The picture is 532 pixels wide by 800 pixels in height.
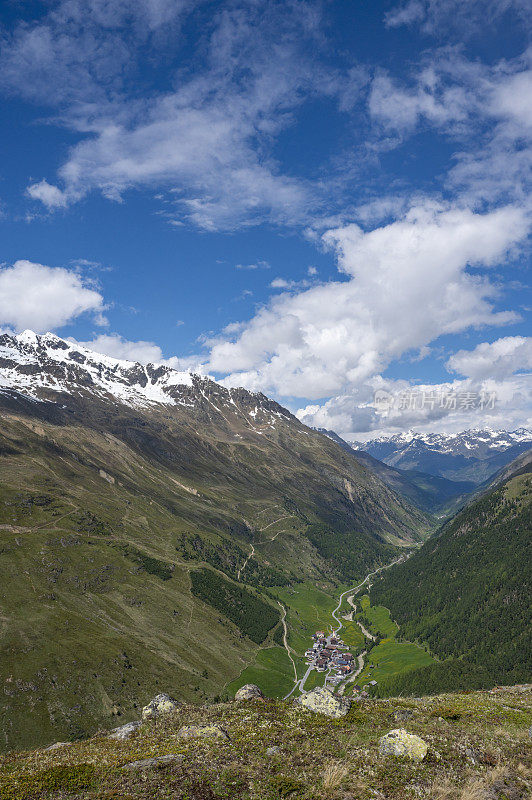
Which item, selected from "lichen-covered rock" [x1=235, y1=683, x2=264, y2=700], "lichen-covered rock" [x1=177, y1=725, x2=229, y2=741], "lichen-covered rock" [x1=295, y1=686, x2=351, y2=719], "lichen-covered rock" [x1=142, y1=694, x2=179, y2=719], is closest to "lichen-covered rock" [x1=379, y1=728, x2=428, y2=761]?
"lichen-covered rock" [x1=295, y1=686, x2=351, y2=719]

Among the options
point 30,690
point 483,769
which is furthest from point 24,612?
point 483,769

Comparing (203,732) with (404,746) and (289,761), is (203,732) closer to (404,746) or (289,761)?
(289,761)

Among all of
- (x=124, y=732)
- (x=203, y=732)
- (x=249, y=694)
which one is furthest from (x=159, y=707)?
(x=203, y=732)

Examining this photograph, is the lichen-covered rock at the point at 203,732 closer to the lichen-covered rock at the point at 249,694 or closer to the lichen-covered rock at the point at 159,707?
the lichen-covered rock at the point at 159,707

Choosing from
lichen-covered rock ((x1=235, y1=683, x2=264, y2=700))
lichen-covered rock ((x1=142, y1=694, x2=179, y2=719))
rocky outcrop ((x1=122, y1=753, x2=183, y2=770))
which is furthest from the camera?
lichen-covered rock ((x1=235, y1=683, x2=264, y2=700))

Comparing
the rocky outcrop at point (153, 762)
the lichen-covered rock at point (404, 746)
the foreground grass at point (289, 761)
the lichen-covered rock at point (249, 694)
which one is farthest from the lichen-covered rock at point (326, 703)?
the rocky outcrop at point (153, 762)

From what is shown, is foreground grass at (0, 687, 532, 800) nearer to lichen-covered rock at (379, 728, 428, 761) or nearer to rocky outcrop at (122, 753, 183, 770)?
rocky outcrop at (122, 753, 183, 770)
